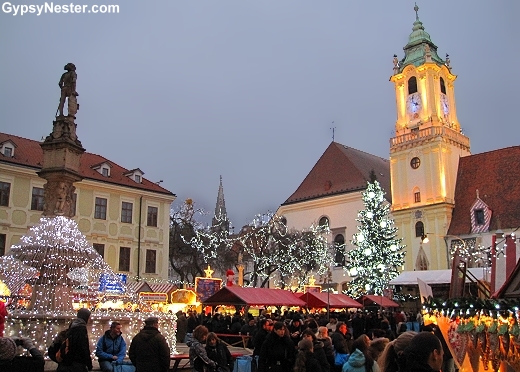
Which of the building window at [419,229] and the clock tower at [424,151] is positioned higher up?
the clock tower at [424,151]

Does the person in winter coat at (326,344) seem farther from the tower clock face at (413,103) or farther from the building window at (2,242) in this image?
the tower clock face at (413,103)

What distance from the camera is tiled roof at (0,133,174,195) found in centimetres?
3014

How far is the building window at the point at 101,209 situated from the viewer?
3288cm

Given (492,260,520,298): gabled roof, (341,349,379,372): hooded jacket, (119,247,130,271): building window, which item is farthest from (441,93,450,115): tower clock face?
(341,349,379,372): hooded jacket

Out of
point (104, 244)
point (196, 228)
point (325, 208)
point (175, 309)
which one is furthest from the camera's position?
point (325, 208)

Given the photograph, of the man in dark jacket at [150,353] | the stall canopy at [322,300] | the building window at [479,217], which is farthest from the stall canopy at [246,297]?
the building window at [479,217]

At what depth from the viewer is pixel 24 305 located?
13961mm

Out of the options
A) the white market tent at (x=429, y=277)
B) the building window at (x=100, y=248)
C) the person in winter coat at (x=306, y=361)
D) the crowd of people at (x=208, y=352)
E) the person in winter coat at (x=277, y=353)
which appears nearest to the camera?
the crowd of people at (x=208, y=352)

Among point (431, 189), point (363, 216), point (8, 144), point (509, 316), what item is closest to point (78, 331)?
point (509, 316)

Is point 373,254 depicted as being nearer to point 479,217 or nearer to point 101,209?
point 479,217

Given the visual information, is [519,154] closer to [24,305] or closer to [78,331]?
[24,305]

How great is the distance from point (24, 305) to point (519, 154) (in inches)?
1502

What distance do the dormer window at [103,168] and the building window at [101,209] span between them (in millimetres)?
1865

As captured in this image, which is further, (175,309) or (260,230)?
(260,230)
